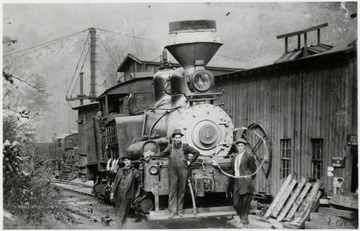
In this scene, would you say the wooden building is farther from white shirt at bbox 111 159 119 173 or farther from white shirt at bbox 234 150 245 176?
white shirt at bbox 111 159 119 173

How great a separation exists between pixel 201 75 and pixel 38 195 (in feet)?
12.5

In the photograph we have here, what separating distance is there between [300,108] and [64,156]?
19040 mm

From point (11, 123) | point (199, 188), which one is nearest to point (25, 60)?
point (11, 123)

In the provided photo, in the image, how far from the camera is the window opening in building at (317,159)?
995cm

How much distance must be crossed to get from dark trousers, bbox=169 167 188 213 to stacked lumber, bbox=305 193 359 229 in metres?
2.59

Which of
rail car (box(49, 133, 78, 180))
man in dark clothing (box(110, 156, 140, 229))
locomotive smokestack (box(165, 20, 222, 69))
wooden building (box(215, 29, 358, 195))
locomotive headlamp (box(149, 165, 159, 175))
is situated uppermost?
locomotive smokestack (box(165, 20, 222, 69))

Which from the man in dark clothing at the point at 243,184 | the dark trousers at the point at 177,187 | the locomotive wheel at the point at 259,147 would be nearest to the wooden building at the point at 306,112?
the locomotive wheel at the point at 259,147

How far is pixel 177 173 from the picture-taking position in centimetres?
815

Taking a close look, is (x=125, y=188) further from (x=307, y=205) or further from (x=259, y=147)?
(x=259, y=147)

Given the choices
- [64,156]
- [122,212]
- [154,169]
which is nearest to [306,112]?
[154,169]

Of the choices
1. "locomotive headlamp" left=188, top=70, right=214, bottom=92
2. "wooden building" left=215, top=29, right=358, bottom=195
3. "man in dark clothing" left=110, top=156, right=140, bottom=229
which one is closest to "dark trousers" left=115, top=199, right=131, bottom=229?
"man in dark clothing" left=110, top=156, right=140, bottom=229

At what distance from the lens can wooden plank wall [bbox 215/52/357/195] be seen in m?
9.30

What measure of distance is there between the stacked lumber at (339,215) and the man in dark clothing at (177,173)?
8.45 feet

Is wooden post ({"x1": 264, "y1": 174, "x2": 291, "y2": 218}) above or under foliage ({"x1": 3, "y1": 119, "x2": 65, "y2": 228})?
under
